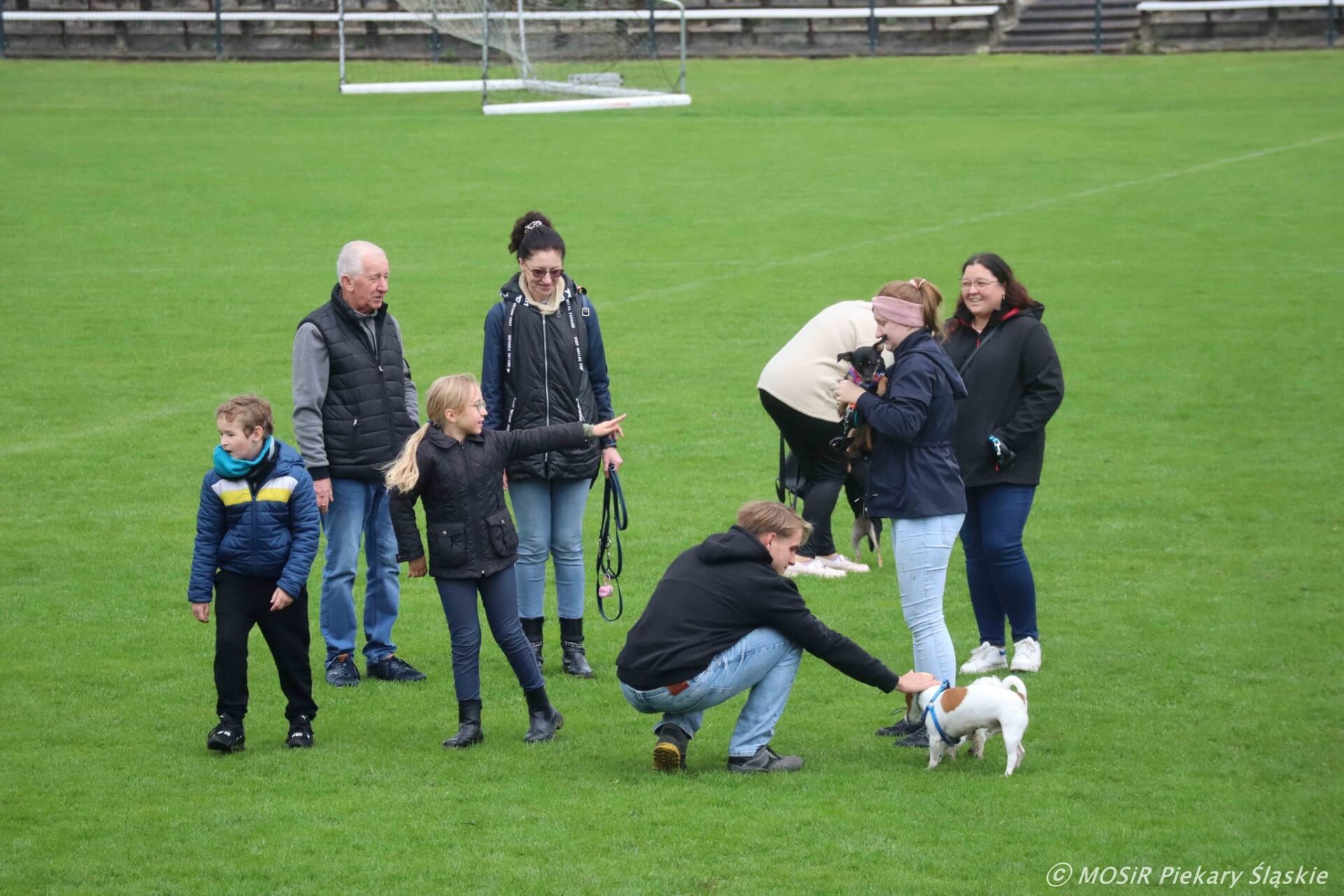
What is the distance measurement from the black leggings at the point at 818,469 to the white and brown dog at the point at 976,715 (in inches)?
115

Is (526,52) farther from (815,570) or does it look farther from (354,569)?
(354,569)

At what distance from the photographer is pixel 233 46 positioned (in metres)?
36.5

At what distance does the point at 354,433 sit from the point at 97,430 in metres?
6.44

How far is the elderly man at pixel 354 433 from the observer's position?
7566 mm

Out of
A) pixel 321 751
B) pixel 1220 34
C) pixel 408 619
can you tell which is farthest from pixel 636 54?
pixel 321 751

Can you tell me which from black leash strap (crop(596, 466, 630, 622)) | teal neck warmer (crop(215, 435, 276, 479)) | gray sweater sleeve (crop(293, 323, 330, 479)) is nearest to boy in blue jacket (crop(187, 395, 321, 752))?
teal neck warmer (crop(215, 435, 276, 479))

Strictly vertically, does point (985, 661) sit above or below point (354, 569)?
below

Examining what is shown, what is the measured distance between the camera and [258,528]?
6617 millimetres

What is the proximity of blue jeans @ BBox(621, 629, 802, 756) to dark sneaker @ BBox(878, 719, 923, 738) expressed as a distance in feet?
2.35

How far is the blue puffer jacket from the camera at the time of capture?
662cm

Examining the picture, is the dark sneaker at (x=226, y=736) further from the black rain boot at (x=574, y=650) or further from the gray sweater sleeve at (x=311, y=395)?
the black rain boot at (x=574, y=650)

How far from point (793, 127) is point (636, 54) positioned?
811cm

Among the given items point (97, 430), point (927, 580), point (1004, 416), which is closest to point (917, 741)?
point (927, 580)

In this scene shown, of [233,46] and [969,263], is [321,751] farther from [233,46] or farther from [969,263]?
[233,46]
